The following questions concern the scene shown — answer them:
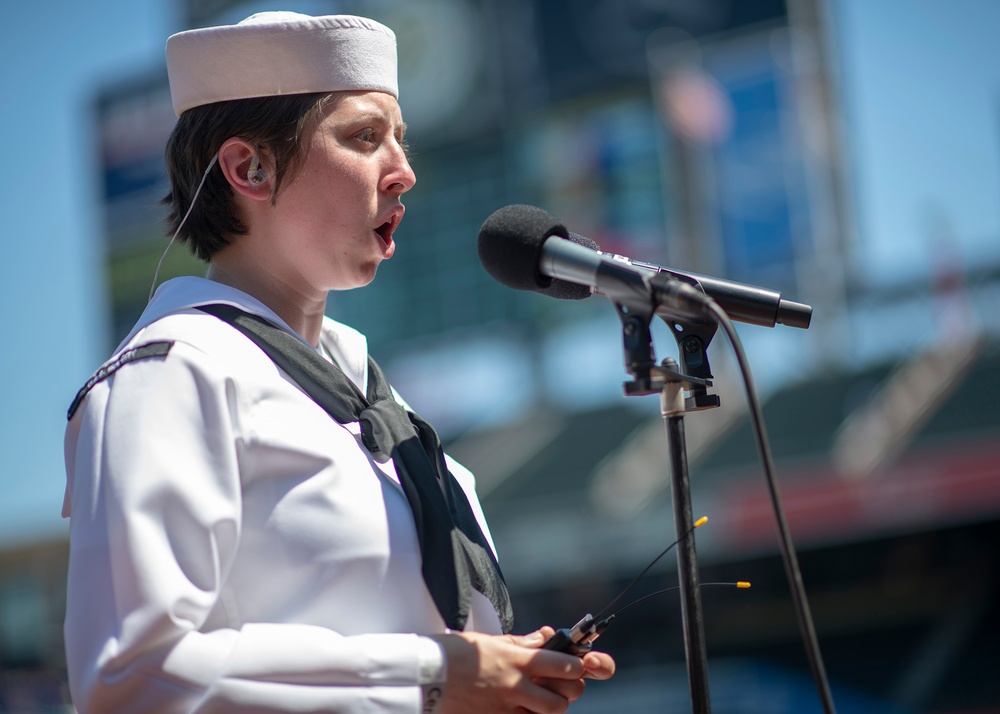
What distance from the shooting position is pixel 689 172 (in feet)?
46.1

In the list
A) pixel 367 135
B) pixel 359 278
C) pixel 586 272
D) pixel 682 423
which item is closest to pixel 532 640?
pixel 682 423

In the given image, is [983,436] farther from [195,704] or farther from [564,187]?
[195,704]

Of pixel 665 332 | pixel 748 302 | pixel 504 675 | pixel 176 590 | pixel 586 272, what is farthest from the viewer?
pixel 665 332

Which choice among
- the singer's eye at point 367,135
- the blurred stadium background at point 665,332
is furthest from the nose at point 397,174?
the blurred stadium background at point 665,332

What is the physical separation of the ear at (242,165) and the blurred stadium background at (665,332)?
9018 mm

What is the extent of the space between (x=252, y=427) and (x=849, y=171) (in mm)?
12844

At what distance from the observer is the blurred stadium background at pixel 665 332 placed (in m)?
11.8

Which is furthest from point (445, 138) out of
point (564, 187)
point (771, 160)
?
point (771, 160)

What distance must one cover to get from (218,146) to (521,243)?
44 centimetres

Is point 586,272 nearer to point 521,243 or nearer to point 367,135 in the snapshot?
point 521,243

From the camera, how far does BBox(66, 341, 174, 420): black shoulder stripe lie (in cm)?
133

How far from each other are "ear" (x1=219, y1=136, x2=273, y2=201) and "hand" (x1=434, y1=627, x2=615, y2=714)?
2.15 feet

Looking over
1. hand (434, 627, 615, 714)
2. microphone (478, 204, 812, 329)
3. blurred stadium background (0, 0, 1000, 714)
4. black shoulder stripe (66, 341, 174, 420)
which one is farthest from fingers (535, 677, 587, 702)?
blurred stadium background (0, 0, 1000, 714)

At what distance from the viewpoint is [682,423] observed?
1443 millimetres
